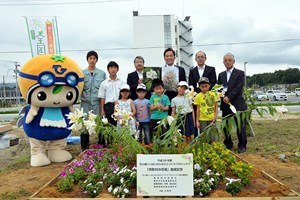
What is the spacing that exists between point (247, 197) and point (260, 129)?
264 inches

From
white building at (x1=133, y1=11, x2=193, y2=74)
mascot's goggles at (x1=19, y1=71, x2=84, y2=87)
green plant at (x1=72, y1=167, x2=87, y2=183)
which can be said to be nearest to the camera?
green plant at (x1=72, y1=167, x2=87, y2=183)

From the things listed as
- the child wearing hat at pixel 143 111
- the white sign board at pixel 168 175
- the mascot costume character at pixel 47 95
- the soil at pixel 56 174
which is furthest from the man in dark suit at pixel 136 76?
the white sign board at pixel 168 175

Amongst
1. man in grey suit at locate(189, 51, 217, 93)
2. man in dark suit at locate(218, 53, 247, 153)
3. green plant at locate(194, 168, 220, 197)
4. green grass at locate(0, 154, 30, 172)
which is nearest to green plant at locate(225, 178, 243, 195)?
green plant at locate(194, 168, 220, 197)

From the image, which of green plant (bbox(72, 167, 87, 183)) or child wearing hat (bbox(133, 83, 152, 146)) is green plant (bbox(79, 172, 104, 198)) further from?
child wearing hat (bbox(133, 83, 152, 146))

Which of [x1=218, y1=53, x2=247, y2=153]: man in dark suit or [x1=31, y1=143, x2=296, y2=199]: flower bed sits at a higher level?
[x1=218, y1=53, x2=247, y2=153]: man in dark suit

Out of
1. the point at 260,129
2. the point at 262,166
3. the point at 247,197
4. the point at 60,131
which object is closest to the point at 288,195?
the point at 247,197

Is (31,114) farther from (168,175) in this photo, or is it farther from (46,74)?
(168,175)

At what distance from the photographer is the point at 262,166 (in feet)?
15.9

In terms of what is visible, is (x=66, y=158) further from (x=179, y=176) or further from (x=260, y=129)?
(x=260, y=129)

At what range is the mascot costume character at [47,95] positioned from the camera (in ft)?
16.1

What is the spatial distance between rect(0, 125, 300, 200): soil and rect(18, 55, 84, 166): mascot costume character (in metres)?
0.42

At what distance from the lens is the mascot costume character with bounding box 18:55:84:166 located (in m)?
4.92

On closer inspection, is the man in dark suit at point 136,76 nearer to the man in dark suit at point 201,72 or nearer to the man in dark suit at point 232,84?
the man in dark suit at point 201,72

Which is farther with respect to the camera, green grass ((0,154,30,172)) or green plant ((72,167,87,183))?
green grass ((0,154,30,172))
